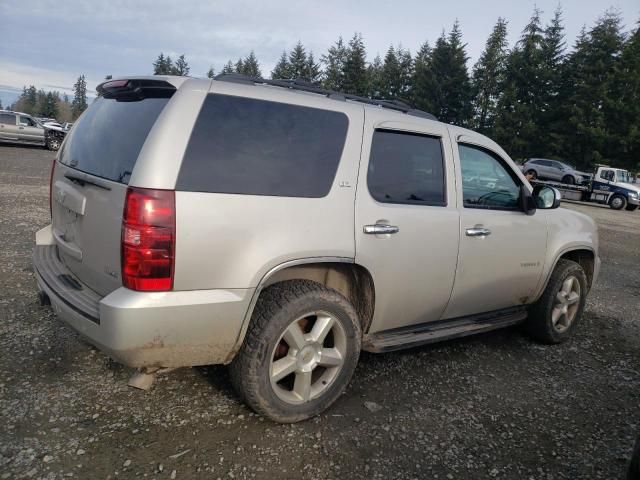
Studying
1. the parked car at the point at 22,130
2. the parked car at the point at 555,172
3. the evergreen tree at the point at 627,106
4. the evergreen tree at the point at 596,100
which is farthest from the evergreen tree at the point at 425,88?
the parked car at the point at 22,130

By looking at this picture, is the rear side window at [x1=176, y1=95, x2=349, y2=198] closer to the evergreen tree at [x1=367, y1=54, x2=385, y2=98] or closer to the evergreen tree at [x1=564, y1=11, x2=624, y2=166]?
the evergreen tree at [x1=564, y1=11, x2=624, y2=166]

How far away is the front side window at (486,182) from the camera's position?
3441 mm

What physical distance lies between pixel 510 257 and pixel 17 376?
3580 millimetres

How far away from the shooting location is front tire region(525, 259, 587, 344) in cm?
412

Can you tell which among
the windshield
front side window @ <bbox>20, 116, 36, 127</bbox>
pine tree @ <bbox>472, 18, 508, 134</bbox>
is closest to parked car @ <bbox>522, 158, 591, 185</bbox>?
the windshield

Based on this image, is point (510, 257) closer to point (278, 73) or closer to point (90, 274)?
point (90, 274)

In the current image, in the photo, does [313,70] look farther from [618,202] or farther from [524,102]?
[618,202]

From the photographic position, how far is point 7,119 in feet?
70.4

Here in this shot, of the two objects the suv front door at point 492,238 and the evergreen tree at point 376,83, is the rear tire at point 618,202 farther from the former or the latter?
the evergreen tree at point 376,83

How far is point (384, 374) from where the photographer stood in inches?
133

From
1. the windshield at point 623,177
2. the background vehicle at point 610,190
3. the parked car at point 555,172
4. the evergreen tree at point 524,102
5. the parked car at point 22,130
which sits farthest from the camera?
the evergreen tree at point 524,102

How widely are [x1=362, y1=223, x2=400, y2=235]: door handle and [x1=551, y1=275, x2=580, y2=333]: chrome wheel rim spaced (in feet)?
7.27

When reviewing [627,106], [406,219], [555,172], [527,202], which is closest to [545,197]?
[527,202]

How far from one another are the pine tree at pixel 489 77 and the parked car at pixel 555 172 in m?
20.9
